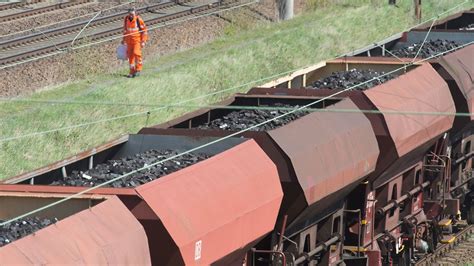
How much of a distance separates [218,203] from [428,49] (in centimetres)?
1113

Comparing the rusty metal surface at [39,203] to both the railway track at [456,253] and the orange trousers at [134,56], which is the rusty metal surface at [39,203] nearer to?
the railway track at [456,253]

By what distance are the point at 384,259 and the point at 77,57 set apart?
12321 mm

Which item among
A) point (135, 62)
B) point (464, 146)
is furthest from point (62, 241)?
point (135, 62)

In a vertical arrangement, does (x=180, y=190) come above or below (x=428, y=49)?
above

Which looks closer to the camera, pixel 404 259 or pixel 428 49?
pixel 404 259

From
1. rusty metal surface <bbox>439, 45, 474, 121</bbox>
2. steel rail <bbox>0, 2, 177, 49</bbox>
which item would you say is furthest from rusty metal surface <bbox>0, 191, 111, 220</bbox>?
steel rail <bbox>0, 2, 177, 49</bbox>

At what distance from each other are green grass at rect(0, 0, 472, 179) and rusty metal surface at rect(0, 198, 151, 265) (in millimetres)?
5593

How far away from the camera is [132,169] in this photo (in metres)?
13.1

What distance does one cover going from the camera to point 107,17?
33.3 metres

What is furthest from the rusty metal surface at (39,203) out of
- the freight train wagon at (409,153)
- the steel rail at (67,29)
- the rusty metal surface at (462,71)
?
the steel rail at (67,29)

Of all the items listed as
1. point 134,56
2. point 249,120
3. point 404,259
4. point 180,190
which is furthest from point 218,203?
point 134,56

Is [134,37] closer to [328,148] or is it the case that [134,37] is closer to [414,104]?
[414,104]

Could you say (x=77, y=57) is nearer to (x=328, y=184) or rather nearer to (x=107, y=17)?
(x=107, y=17)

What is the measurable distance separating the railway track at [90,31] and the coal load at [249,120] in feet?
38.2
